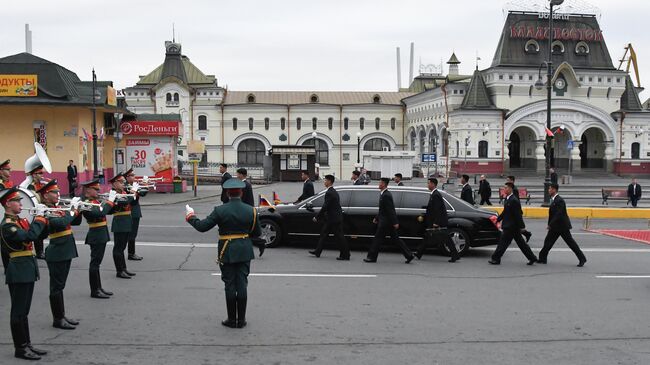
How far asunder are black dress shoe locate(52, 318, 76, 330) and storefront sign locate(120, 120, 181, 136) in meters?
25.9

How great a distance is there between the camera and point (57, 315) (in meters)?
7.99

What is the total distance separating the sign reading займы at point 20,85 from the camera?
27.4 meters

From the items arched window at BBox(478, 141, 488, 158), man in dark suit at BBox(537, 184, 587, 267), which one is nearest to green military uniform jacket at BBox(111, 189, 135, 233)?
man in dark suit at BBox(537, 184, 587, 267)

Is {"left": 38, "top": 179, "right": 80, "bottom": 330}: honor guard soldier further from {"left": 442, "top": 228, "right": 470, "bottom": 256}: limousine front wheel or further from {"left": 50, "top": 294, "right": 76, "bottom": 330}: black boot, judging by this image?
{"left": 442, "top": 228, "right": 470, "bottom": 256}: limousine front wheel

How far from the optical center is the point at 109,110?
99.6 feet

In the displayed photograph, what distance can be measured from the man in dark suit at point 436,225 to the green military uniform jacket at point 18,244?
7958mm

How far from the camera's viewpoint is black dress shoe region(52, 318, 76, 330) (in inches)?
313

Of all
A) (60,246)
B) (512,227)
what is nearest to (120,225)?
(60,246)

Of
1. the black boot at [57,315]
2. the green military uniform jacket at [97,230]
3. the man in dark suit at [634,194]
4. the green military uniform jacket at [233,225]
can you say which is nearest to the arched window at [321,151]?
the man in dark suit at [634,194]

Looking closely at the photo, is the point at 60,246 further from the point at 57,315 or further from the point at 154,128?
the point at 154,128

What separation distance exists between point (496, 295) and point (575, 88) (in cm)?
5120

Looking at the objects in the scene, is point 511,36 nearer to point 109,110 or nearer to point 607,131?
point 607,131

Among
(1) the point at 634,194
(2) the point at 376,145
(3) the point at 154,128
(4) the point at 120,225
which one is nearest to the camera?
→ (4) the point at 120,225

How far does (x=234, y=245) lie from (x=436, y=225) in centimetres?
599
